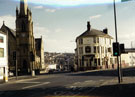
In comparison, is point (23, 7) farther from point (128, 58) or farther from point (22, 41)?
point (128, 58)

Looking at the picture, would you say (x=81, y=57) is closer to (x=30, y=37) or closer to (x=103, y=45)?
(x=103, y=45)

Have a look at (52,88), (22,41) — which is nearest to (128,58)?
(22,41)

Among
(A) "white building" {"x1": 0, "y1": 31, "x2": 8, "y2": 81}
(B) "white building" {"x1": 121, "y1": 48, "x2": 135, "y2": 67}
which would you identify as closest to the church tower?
(B) "white building" {"x1": 121, "y1": 48, "x2": 135, "y2": 67}

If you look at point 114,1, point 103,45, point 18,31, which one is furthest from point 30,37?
point 114,1

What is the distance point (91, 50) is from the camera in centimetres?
6838

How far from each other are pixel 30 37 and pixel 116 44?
6574cm

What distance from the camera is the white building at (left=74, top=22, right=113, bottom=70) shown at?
6769 centimetres

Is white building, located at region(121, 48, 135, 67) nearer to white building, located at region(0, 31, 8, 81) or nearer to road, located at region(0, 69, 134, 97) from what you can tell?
white building, located at region(0, 31, 8, 81)

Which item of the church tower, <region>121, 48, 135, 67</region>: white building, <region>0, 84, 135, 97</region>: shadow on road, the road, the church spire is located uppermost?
the church spire

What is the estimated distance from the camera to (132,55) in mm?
98688

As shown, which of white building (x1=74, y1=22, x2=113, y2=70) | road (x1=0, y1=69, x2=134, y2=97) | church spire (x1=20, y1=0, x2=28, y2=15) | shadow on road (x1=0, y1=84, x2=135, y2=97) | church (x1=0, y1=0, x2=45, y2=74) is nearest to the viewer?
shadow on road (x1=0, y1=84, x2=135, y2=97)

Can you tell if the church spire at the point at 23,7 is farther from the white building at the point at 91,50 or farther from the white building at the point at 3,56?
the white building at the point at 3,56

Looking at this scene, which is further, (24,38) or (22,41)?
(22,41)

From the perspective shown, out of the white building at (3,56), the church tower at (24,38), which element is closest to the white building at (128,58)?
the church tower at (24,38)
